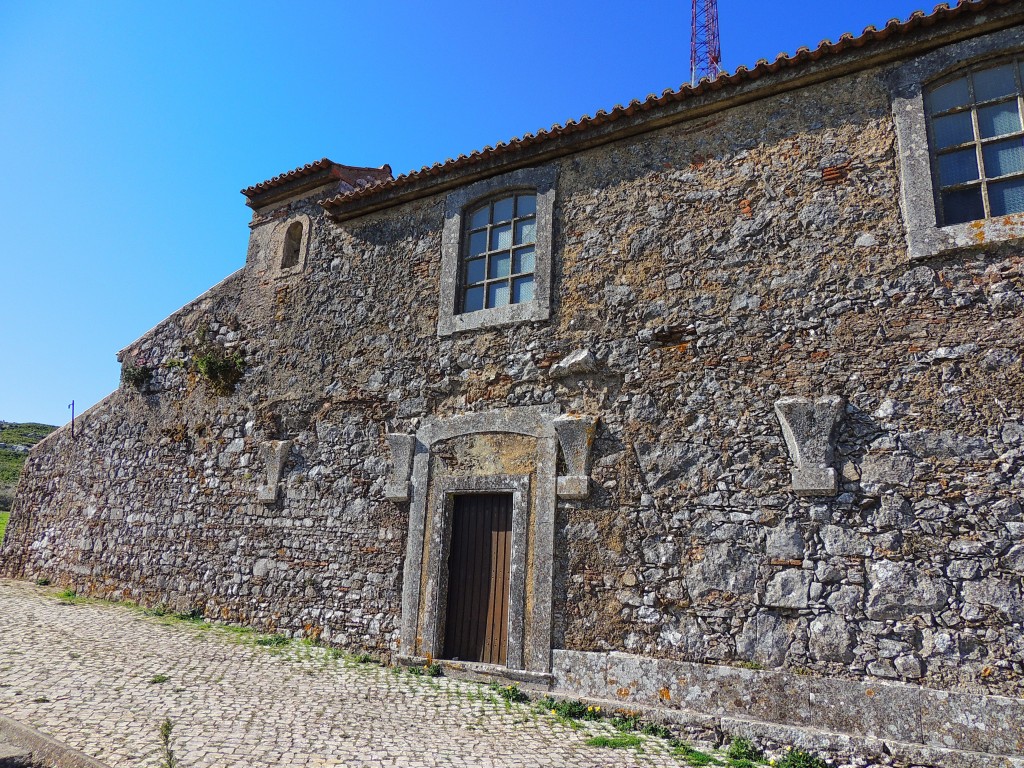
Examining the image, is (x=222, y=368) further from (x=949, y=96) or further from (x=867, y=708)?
(x=949, y=96)

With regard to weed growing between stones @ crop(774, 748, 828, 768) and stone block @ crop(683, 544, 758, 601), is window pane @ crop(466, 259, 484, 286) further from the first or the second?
weed growing between stones @ crop(774, 748, 828, 768)

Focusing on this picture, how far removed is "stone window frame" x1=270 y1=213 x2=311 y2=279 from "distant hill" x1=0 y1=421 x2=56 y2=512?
1608 centimetres

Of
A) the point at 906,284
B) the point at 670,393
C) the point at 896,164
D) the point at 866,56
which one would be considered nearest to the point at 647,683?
the point at 670,393

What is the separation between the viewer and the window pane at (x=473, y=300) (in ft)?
24.9

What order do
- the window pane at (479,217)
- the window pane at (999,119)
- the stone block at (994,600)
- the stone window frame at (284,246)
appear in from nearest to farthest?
1. the stone block at (994,600)
2. the window pane at (999,119)
3. the window pane at (479,217)
4. the stone window frame at (284,246)

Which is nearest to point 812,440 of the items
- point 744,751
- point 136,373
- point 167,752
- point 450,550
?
point 744,751

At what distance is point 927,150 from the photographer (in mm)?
5445

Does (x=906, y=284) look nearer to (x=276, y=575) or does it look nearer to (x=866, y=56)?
(x=866, y=56)

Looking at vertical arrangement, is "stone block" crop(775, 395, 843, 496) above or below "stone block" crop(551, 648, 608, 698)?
above

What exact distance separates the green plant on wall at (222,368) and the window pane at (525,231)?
444cm

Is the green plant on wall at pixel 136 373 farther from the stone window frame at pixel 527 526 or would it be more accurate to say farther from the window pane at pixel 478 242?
the window pane at pixel 478 242

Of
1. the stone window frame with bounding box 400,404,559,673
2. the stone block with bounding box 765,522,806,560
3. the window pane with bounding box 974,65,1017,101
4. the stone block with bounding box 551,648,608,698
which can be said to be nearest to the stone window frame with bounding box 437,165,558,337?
the stone window frame with bounding box 400,404,559,673

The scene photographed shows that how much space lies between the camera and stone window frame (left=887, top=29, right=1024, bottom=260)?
5.11m

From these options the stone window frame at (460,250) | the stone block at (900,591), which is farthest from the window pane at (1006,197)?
the stone window frame at (460,250)
